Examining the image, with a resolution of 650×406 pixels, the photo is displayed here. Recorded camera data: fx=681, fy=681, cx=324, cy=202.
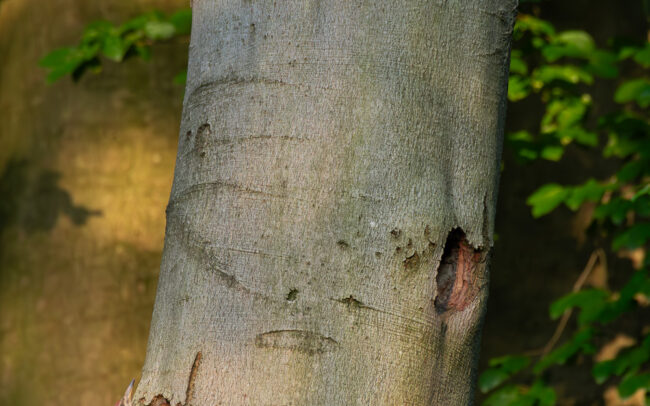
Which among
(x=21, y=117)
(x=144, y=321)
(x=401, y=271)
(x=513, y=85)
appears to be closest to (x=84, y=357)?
(x=144, y=321)

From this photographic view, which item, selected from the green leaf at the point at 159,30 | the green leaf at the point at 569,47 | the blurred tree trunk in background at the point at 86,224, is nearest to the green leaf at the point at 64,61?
the green leaf at the point at 159,30

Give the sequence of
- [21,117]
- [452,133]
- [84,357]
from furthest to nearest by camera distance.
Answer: [21,117] → [84,357] → [452,133]

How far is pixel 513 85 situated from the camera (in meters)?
3.07

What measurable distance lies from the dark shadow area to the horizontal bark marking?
9.88 feet

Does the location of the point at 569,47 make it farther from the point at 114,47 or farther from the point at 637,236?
the point at 114,47

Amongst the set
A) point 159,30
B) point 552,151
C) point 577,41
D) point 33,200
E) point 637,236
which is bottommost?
point 637,236

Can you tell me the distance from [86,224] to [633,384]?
2.74 metres

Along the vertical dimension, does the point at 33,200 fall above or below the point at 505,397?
above

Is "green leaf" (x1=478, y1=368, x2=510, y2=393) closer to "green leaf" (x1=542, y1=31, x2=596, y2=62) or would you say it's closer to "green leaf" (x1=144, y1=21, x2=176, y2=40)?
"green leaf" (x1=542, y1=31, x2=596, y2=62)

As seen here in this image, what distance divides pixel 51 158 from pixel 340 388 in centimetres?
333

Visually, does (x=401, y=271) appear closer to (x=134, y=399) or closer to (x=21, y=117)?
(x=134, y=399)

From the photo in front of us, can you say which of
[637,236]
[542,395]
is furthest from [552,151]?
[542,395]

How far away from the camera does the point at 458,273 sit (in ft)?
3.22

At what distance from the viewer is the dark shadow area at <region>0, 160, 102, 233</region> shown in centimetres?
370
